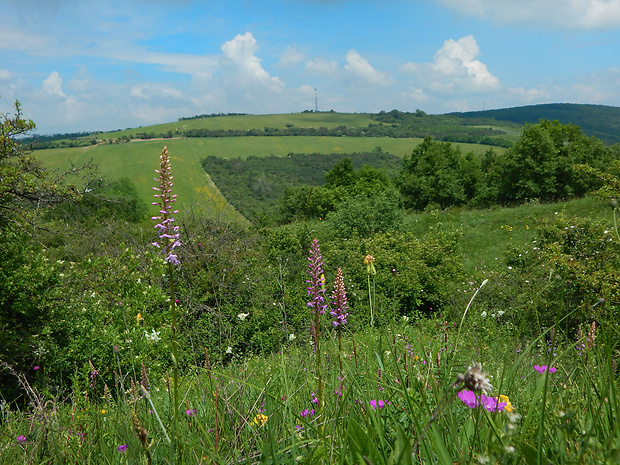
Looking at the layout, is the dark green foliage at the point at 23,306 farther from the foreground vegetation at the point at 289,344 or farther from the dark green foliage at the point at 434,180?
the dark green foliage at the point at 434,180

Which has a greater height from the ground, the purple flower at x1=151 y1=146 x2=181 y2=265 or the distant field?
the distant field

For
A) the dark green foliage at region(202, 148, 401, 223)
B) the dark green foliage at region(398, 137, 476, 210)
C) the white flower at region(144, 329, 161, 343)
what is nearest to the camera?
the white flower at region(144, 329, 161, 343)

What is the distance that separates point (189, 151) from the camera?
100062 millimetres

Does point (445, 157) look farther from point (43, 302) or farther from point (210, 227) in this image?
point (43, 302)

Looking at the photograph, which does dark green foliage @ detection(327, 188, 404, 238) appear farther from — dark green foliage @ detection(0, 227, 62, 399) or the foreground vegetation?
dark green foliage @ detection(0, 227, 62, 399)

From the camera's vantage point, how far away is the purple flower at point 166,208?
1642 mm

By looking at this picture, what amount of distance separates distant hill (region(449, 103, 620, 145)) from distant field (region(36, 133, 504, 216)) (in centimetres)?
8255

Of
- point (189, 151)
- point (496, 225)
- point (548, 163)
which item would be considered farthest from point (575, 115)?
point (496, 225)

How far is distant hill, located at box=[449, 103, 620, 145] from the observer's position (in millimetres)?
157125

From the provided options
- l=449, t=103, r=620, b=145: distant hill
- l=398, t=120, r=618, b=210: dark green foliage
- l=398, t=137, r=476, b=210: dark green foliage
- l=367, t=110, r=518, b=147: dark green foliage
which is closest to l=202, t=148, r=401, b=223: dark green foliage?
l=398, t=137, r=476, b=210: dark green foliage

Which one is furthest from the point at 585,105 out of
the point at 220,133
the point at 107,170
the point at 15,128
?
the point at 15,128

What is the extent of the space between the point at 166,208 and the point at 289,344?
1.64 metres

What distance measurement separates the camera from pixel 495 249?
787 inches

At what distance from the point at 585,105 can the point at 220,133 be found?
17092 cm
